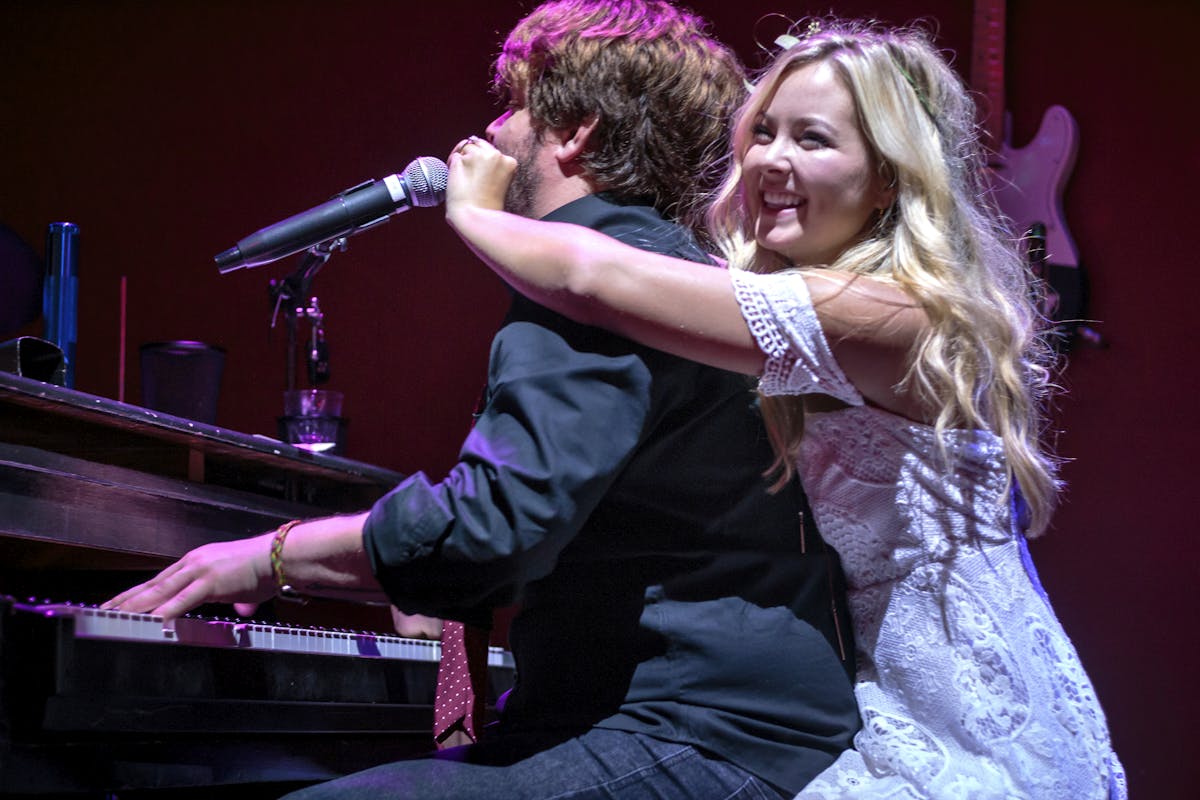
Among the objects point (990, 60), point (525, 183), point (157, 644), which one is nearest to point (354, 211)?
point (525, 183)

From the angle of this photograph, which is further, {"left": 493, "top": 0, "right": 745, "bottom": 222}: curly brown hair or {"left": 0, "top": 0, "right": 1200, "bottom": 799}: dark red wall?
{"left": 0, "top": 0, "right": 1200, "bottom": 799}: dark red wall

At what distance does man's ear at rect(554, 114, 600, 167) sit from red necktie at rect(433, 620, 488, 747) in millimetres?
716

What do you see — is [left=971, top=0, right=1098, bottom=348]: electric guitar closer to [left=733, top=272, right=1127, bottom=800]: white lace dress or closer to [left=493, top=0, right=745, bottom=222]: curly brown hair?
[left=493, top=0, right=745, bottom=222]: curly brown hair

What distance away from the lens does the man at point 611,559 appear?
54.5 inches

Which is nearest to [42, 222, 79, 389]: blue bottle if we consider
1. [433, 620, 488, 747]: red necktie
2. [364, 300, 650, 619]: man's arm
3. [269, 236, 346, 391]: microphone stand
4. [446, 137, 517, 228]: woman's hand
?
[269, 236, 346, 391]: microphone stand

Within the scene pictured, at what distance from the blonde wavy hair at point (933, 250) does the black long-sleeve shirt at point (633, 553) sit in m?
0.12

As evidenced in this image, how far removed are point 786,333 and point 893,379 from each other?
165 millimetres

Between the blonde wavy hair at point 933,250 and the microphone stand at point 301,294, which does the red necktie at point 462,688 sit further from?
the microphone stand at point 301,294

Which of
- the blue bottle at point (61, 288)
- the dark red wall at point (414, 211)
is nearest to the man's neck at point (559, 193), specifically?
the blue bottle at point (61, 288)

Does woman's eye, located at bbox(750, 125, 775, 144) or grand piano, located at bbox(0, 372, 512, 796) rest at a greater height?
woman's eye, located at bbox(750, 125, 775, 144)

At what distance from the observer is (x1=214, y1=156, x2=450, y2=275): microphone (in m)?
2.09

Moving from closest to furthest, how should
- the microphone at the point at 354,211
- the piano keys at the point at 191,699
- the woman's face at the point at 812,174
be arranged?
the piano keys at the point at 191,699, the woman's face at the point at 812,174, the microphone at the point at 354,211

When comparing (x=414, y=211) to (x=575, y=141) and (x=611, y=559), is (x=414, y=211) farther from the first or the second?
(x=611, y=559)

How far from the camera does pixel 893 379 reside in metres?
1.58
